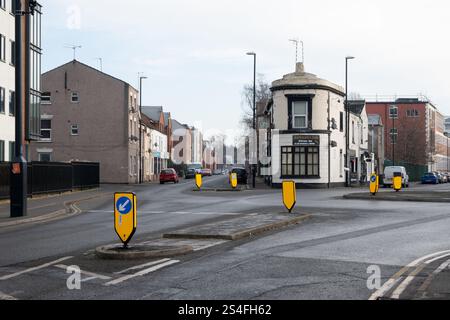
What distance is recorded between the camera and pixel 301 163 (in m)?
47.3

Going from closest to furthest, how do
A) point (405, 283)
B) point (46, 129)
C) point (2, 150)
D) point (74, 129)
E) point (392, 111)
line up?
point (405, 283) < point (2, 150) < point (46, 129) < point (74, 129) < point (392, 111)

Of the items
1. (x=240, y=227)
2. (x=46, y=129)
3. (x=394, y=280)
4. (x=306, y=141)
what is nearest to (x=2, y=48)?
(x=46, y=129)

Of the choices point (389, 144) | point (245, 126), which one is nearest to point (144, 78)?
point (245, 126)

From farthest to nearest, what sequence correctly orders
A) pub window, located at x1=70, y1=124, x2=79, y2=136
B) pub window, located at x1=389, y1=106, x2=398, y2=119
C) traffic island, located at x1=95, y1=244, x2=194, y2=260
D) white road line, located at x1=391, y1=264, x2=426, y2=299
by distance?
pub window, located at x1=389, y1=106, x2=398, y2=119
pub window, located at x1=70, y1=124, x2=79, y2=136
traffic island, located at x1=95, y1=244, x2=194, y2=260
white road line, located at x1=391, y1=264, x2=426, y2=299

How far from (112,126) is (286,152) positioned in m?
20.1

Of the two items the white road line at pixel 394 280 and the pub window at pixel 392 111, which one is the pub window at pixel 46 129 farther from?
the pub window at pixel 392 111

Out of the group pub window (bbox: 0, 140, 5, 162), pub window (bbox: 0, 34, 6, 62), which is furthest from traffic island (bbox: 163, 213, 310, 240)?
pub window (bbox: 0, 34, 6, 62)

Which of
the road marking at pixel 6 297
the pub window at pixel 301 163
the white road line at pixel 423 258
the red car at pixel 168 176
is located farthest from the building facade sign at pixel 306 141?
the road marking at pixel 6 297

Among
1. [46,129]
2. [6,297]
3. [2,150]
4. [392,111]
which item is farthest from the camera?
[392,111]

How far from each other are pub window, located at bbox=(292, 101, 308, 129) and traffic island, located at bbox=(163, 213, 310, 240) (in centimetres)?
2928

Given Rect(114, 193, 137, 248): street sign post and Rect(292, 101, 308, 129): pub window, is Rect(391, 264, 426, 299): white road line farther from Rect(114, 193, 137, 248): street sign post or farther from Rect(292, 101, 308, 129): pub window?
Rect(292, 101, 308, 129): pub window

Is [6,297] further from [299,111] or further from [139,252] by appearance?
[299,111]

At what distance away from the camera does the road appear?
789 cm

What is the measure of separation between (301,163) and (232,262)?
37.6m
